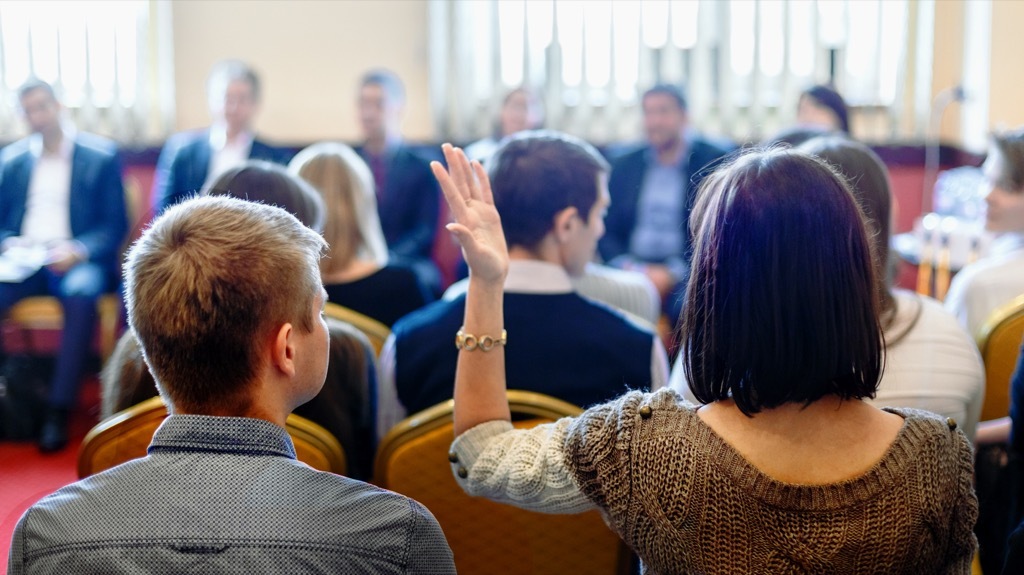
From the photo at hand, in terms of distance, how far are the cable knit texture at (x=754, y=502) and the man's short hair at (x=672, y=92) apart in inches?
150

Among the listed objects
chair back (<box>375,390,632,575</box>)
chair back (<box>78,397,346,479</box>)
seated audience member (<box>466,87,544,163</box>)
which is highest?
seated audience member (<box>466,87,544,163</box>)

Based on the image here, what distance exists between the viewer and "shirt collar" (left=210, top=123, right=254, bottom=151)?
17.0 ft

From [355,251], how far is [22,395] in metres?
1.95

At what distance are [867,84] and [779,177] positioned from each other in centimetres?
505

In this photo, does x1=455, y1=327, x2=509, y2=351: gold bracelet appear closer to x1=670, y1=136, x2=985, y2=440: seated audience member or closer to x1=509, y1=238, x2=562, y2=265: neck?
x1=670, y1=136, x2=985, y2=440: seated audience member

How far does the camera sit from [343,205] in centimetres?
295

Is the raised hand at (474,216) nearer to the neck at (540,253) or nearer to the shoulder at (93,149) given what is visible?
the neck at (540,253)

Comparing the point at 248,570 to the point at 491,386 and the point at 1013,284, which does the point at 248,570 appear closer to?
the point at 491,386

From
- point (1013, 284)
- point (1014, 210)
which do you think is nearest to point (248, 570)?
point (1013, 284)

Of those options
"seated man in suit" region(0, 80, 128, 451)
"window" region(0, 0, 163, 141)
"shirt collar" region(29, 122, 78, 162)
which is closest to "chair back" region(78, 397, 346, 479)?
"seated man in suit" region(0, 80, 128, 451)

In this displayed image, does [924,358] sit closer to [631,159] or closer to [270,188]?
[270,188]

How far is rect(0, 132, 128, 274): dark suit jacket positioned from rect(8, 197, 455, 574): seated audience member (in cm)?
393

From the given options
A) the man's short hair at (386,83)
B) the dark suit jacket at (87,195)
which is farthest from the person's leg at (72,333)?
the man's short hair at (386,83)

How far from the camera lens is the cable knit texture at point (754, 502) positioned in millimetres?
1106
